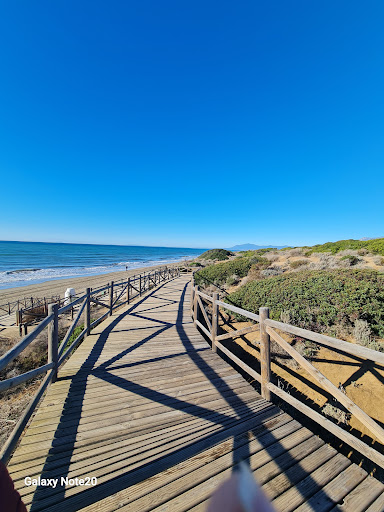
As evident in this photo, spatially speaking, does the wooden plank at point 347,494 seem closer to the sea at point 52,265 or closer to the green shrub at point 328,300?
the green shrub at point 328,300

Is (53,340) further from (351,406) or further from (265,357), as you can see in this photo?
(351,406)

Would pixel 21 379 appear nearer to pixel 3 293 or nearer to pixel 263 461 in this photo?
pixel 263 461

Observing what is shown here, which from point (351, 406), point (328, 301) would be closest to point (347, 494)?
point (351, 406)

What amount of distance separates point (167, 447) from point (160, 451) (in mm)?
83

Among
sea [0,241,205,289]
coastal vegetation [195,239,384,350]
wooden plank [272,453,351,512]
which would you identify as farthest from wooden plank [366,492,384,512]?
sea [0,241,205,289]

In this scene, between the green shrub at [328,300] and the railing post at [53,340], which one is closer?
the railing post at [53,340]

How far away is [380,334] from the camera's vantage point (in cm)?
498

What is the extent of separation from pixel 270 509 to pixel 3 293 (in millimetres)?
28995

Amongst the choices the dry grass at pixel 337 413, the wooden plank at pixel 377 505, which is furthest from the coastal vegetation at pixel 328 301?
the wooden plank at pixel 377 505

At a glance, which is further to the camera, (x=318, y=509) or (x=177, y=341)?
(x=177, y=341)

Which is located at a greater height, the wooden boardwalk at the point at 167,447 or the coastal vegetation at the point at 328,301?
the coastal vegetation at the point at 328,301

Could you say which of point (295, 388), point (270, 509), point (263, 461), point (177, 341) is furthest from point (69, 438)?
point (295, 388)

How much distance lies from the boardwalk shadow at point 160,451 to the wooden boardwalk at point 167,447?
0.4 inches

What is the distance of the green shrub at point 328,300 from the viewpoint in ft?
18.1
